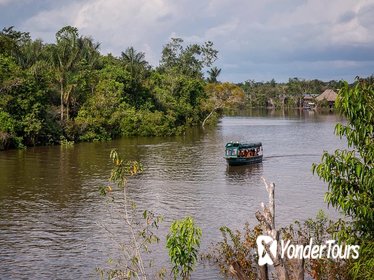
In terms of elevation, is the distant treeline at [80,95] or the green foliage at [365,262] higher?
the distant treeline at [80,95]

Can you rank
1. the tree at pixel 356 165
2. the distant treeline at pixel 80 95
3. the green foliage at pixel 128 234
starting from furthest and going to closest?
the distant treeline at pixel 80 95 < the green foliage at pixel 128 234 < the tree at pixel 356 165

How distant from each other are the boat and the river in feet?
2.46

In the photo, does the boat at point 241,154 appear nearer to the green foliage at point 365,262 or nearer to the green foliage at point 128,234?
the green foliage at point 128,234

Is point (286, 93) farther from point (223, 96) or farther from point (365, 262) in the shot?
point (365, 262)

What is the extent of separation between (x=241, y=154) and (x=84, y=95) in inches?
1084

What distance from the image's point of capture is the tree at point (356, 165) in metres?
9.38

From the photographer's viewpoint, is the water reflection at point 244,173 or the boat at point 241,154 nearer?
the water reflection at point 244,173

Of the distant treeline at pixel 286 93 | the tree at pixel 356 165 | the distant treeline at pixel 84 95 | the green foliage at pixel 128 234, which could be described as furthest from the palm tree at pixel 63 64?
the distant treeline at pixel 286 93

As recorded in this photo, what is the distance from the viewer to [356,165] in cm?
951

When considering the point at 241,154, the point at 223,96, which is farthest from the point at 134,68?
the point at 241,154

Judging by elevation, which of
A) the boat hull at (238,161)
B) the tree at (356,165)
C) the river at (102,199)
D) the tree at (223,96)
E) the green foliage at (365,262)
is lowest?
the river at (102,199)

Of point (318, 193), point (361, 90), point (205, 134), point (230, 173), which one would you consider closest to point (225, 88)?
point (205, 134)

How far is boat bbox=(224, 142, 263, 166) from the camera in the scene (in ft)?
130

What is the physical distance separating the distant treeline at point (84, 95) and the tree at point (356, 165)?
41.3 metres
